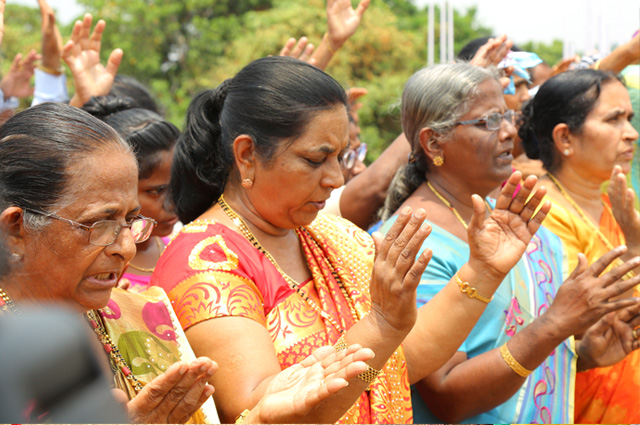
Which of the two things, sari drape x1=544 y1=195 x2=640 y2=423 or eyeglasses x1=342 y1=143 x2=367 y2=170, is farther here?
eyeglasses x1=342 y1=143 x2=367 y2=170

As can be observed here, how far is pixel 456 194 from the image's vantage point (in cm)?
322

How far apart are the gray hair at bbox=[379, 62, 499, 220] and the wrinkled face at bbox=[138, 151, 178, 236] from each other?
1002 millimetres

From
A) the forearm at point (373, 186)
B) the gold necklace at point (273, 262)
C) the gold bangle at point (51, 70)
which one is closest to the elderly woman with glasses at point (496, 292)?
the forearm at point (373, 186)

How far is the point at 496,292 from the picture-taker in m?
2.98

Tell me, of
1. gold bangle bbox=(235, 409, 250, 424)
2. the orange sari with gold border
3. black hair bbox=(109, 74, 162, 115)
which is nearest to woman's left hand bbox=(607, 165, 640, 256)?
the orange sari with gold border

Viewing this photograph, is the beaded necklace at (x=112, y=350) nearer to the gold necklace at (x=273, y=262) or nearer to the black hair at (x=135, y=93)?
the gold necklace at (x=273, y=262)

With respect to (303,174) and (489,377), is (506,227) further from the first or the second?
(303,174)

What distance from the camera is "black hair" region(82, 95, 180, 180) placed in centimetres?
332

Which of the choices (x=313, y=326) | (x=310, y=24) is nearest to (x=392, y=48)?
(x=310, y=24)

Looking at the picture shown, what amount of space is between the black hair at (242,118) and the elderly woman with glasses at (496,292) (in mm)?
710

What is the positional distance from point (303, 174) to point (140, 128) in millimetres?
1224

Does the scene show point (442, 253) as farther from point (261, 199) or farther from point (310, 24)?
point (310, 24)

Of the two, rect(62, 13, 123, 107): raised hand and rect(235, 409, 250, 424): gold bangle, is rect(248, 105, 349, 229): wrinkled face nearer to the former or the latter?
rect(235, 409, 250, 424): gold bangle

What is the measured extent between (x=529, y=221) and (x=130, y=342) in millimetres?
1453
